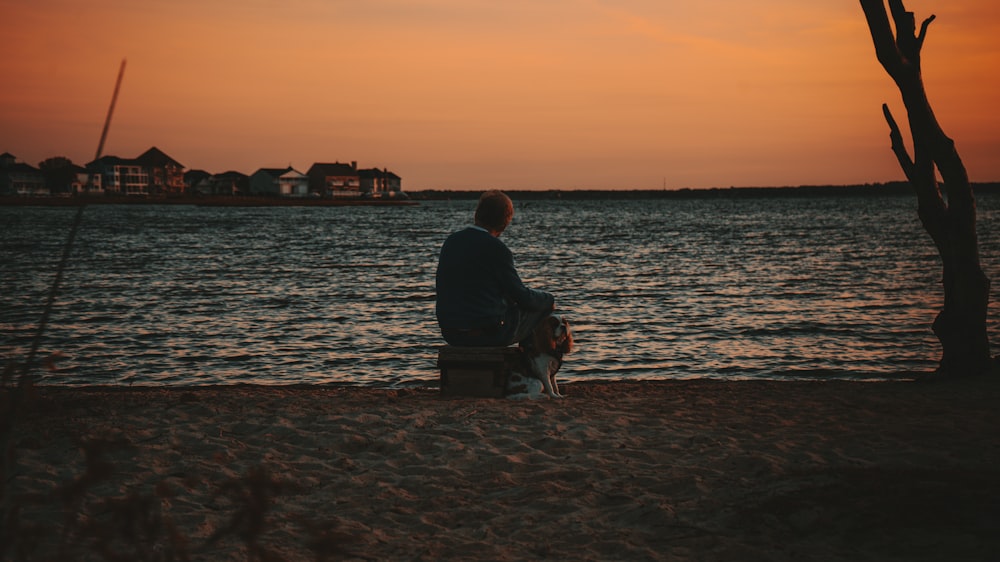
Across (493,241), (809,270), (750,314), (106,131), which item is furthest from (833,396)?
(809,270)

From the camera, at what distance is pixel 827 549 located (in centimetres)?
468

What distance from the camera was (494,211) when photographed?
8.19m

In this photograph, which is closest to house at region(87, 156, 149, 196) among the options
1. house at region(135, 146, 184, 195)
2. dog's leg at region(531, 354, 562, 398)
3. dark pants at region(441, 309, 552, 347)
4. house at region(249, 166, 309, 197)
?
house at region(135, 146, 184, 195)

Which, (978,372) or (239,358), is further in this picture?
(239,358)

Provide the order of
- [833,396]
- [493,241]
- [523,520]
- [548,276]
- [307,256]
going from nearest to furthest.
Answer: [523,520], [493,241], [833,396], [548,276], [307,256]

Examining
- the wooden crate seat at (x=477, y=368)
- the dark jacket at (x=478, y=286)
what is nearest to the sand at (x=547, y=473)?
the wooden crate seat at (x=477, y=368)

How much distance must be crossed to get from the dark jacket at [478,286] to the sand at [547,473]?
89 cm

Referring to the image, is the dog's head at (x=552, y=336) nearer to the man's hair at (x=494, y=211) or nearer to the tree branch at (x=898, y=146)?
the man's hair at (x=494, y=211)

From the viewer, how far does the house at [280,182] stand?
175 metres

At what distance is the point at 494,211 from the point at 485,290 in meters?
0.79

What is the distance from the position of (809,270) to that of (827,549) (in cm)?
2892

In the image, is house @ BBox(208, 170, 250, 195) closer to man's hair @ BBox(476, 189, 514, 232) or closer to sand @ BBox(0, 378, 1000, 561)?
sand @ BBox(0, 378, 1000, 561)

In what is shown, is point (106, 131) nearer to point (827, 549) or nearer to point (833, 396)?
point (827, 549)

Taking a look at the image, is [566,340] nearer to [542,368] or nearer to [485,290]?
[542,368]
